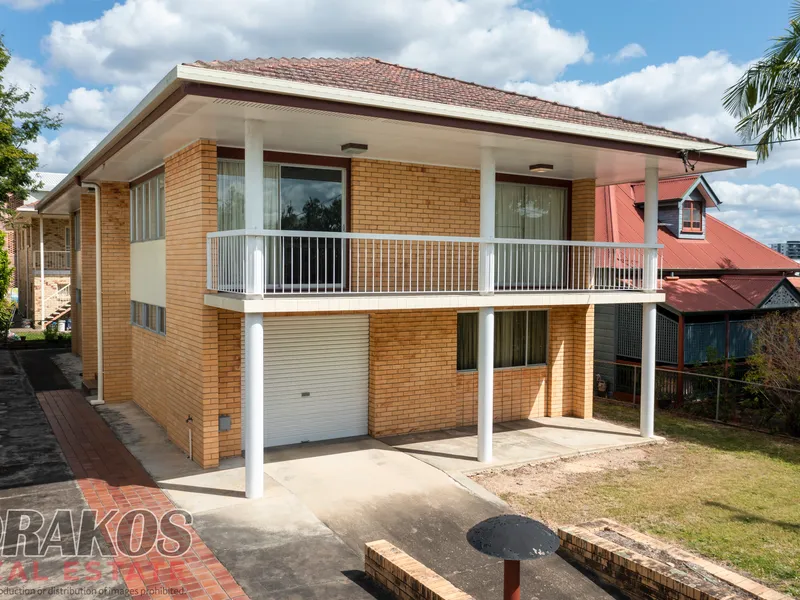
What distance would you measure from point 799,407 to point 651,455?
3915 millimetres

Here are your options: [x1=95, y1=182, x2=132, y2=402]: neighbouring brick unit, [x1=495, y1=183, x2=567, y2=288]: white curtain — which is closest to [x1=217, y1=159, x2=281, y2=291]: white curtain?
[x1=495, y1=183, x2=567, y2=288]: white curtain

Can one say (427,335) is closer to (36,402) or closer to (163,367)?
(163,367)

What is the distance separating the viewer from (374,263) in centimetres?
1148

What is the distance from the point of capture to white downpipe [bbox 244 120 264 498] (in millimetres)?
8742

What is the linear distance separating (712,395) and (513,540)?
41.3 ft

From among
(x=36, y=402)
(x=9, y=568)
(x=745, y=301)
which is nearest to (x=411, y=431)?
(x=9, y=568)

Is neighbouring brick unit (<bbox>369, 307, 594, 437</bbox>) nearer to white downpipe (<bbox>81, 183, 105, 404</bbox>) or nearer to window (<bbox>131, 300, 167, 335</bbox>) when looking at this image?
window (<bbox>131, 300, 167, 335</bbox>)

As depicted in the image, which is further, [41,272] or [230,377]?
[41,272]

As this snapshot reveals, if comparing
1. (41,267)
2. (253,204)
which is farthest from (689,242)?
(41,267)

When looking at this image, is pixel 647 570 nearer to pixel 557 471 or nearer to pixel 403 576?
pixel 403 576

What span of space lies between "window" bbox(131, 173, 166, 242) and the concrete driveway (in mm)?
4143

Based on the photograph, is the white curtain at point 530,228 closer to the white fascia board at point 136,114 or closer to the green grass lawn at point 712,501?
the green grass lawn at point 712,501

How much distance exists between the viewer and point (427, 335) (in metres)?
12.5

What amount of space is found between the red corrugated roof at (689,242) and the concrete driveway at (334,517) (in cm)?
1134
